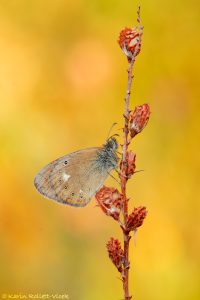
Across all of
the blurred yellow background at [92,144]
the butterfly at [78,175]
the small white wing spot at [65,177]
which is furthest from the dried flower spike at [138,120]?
the blurred yellow background at [92,144]

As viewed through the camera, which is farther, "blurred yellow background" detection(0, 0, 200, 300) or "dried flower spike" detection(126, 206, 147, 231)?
"blurred yellow background" detection(0, 0, 200, 300)

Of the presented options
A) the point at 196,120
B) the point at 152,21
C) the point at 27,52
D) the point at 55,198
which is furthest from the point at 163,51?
the point at 55,198

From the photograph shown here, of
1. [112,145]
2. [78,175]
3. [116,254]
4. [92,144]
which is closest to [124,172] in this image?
[116,254]

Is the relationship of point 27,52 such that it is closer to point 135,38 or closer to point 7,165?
point 7,165

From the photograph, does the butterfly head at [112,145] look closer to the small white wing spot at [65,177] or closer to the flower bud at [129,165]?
the small white wing spot at [65,177]

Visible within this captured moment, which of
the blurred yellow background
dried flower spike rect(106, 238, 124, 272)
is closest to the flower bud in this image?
dried flower spike rect(106, 238, 124, 272)

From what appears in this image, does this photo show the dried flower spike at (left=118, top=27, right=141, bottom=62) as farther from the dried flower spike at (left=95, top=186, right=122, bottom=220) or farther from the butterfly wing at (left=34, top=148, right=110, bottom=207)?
the butterfly wing at (left=34, top=148, right=110, bottom=207)

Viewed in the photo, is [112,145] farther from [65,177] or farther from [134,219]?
[134,219]
